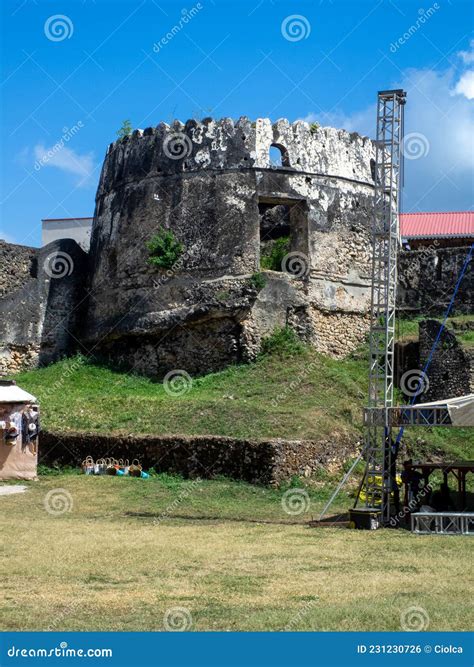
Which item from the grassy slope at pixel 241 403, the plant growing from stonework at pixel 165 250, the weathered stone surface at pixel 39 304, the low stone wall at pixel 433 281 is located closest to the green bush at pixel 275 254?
the plant growing from stonework at pixel 165 250

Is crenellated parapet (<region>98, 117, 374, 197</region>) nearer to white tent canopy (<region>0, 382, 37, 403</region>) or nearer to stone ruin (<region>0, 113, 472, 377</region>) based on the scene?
stone ruin (<region>0, 113, 472, 377</region>)

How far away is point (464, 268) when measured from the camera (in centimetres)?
2794

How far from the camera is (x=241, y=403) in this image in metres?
22.0

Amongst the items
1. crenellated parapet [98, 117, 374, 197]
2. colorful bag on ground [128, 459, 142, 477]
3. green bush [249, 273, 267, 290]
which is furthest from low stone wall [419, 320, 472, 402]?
colorful bag on ground [128, 459, 142, 477]

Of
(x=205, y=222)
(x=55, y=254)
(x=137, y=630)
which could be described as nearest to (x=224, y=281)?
(x=205, y=222)

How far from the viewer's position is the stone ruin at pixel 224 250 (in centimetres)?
2548

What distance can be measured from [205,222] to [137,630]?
17861mm

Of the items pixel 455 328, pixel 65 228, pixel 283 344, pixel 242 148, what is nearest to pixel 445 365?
pixel 455 328

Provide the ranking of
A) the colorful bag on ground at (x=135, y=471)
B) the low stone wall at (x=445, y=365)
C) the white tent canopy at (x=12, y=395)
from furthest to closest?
the low stone wall at (x=445, y=365) < the colorful bag on ground at (x=135, y=471) < the white tent canopy at (x=12, y=395)

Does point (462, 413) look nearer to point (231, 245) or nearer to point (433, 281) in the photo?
point (231, 245)

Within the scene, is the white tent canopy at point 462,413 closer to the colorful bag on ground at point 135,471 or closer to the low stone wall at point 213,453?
the low stone wall at point 213,453

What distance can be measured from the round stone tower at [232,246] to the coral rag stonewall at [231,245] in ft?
0.09

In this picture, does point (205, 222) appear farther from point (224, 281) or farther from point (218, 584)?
point (218, 584)

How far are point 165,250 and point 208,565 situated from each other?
14411 mm
